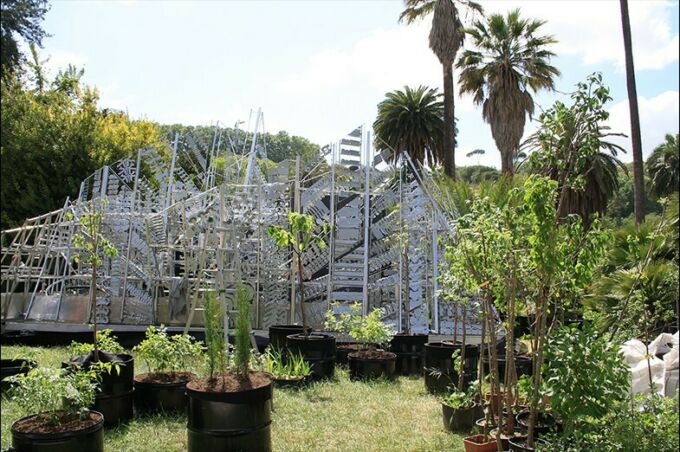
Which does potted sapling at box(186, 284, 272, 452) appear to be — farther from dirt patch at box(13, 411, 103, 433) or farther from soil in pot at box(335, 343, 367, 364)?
soil in pot at box(335, 343, 367, 364)

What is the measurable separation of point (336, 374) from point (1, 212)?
16.8 meters

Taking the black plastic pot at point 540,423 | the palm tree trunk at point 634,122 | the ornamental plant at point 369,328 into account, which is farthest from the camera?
the palm tree trunk at point 634,122

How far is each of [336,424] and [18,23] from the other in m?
18.5

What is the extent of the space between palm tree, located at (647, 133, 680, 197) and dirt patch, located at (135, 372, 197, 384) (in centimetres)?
3042

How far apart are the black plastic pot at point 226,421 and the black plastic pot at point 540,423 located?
6.80 feet

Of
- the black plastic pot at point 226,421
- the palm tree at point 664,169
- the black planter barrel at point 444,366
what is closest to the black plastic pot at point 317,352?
the black planter barrel at point 444,366

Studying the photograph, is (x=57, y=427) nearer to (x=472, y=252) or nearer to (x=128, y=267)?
(x=472, y=252)

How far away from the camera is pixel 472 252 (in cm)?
439

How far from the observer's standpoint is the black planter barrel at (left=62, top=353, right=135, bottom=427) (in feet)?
19.2

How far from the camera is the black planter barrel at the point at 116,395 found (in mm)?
5852

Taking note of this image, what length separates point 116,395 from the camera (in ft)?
19.5

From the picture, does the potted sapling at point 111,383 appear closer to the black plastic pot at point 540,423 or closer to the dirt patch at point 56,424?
the dirt patch at point 56,424

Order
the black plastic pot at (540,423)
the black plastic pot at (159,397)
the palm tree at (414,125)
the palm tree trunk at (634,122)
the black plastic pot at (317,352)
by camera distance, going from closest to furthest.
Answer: the black plastic pot at (540,423) < the black plastic pot at (159,397) < the black plastic pot at (317,352) < the palm tree trunk at (634,122) < the palm tree at (414,125)

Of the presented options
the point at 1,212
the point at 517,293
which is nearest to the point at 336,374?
the point at 517,293
